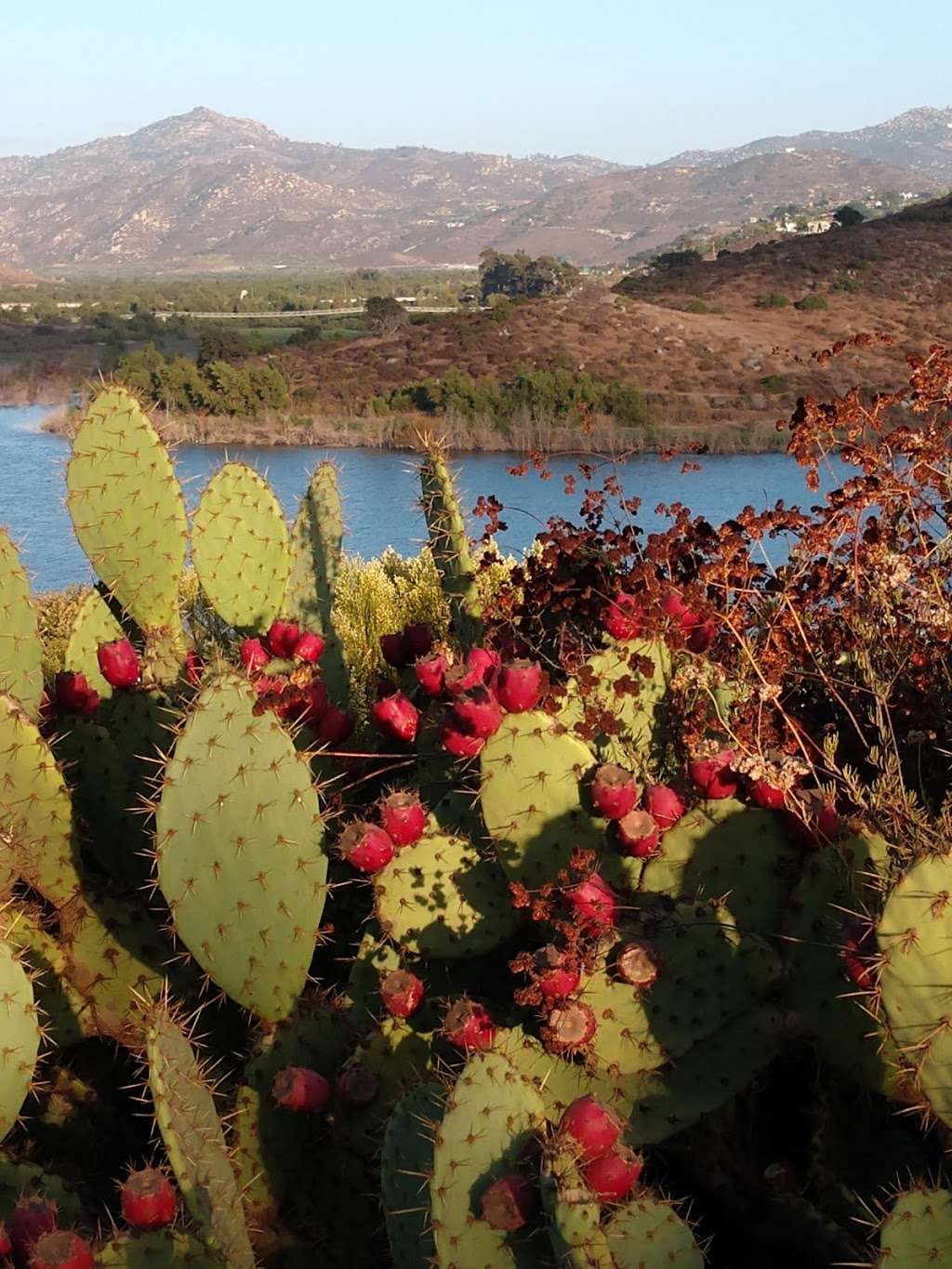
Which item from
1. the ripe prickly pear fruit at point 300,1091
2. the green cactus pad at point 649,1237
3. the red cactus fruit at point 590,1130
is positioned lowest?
the ripe prickly pear fruit at point 300,1091

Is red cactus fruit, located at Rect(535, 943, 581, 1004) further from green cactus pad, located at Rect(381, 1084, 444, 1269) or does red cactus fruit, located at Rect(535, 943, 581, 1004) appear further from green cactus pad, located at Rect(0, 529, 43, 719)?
green cactus pad, located at Rect(0, 529, 43, 719)

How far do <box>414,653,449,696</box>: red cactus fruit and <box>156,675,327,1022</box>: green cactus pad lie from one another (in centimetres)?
42

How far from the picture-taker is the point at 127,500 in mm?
3143

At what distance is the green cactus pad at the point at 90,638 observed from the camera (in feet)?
10.5

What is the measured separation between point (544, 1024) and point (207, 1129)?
510 millimetres

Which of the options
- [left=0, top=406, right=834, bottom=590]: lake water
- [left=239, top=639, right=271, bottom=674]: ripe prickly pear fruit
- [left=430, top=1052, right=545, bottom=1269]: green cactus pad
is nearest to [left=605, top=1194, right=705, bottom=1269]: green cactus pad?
[left=430, top=1052, right=545, bottom=1269]: green cactus pad

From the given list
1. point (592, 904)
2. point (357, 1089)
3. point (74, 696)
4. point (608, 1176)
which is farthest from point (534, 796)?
point (74, 696)

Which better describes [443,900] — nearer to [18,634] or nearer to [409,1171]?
[409,1171]

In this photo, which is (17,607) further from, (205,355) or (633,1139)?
(205,355)

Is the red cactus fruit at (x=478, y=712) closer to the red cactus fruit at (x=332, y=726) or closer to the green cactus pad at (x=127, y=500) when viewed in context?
the red cactus fruit at (x=332, y=726)

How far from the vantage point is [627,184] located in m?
185

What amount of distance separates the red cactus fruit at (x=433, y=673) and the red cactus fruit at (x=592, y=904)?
2.30 feet

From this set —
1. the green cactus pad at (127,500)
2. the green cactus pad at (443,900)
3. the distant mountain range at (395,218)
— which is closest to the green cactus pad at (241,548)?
the green cactus pad at (127,500)

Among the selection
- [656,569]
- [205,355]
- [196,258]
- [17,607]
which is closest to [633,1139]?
[656,569]
